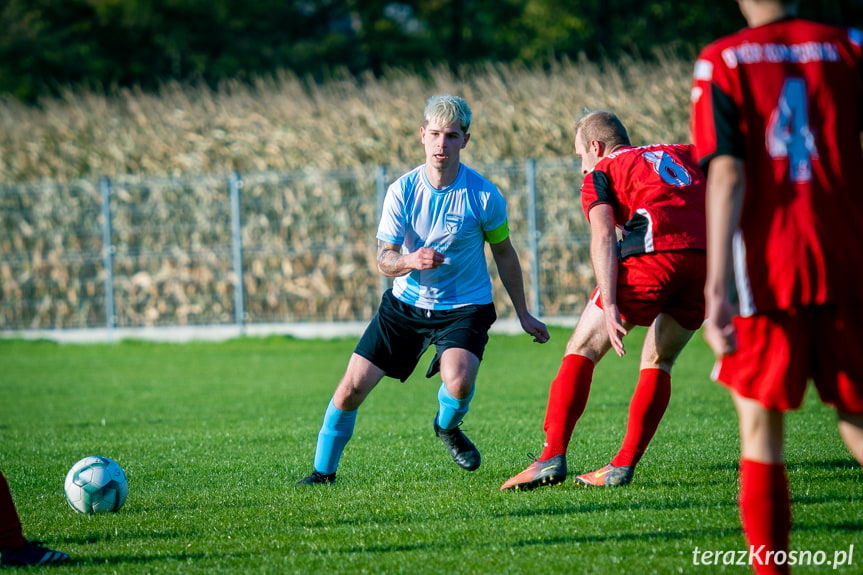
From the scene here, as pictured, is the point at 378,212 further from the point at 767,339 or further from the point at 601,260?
the point at 767,339

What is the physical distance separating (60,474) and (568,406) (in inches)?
135

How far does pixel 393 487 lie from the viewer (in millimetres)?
5523

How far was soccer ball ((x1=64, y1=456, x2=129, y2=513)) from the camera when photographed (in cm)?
508

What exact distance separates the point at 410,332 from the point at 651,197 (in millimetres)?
1610

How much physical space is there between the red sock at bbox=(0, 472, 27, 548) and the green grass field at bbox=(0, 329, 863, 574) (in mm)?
223

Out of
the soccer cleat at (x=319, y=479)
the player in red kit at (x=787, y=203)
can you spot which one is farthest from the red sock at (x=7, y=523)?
the player in red kit at (x=787, y=203)

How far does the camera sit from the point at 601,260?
16.0 ft

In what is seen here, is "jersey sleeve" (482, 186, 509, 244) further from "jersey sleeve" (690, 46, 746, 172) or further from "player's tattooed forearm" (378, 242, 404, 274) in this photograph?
"jersey sleeve" (690, 46, 746, 172)

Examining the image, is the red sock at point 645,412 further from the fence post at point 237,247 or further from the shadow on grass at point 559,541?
the fence post at point 237,247

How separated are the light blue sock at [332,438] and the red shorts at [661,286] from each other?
1780mm

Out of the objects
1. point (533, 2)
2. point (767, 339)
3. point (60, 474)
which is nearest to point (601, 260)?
point (767, 339)

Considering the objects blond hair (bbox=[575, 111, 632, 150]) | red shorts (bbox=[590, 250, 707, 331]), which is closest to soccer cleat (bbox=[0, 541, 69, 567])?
red shorts (bbox=[590, 250, 707, 331])

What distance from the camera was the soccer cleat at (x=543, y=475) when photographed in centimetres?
518

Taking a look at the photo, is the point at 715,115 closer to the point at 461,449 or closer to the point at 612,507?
the point at 612,507
